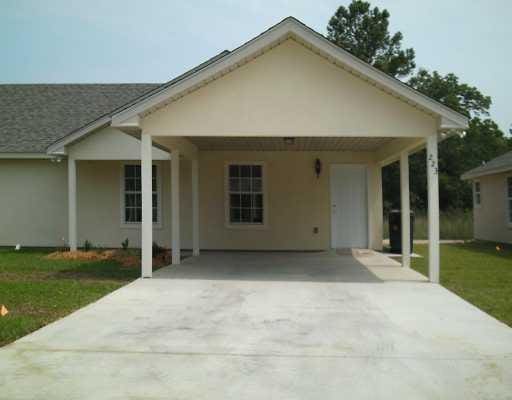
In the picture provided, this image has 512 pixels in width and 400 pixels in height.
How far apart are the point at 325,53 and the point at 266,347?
222 inches

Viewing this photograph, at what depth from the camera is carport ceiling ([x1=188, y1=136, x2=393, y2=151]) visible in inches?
492

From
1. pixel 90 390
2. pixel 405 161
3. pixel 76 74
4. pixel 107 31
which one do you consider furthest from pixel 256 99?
pixel 76 74

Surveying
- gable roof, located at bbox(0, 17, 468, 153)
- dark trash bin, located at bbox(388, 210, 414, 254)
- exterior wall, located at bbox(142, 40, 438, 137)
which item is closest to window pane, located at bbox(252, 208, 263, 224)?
dark trash bin, located at bbox(388, 210, 414, 254)

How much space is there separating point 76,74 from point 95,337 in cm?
2507

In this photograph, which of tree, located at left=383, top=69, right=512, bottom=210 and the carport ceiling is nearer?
the carport ceiling

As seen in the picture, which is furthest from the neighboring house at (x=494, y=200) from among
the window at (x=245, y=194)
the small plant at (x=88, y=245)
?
the small plant at (x=88, y=245)

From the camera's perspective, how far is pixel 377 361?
4.94 metres

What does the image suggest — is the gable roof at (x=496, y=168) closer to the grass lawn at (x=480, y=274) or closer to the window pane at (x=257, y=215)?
the grass lawn at (x=480, y=274)

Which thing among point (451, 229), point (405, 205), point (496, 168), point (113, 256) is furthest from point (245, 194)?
point (451, 229)

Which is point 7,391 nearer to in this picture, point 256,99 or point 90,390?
point 90,390

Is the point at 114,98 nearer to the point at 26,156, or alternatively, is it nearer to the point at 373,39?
the point at 26,156

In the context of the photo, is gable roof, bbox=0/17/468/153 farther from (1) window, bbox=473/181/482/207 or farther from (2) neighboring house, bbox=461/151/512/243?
(1) window, bbox=473/181/482/207

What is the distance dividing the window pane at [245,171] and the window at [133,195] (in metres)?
2.74

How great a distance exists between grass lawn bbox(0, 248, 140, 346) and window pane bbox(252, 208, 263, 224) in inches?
181
